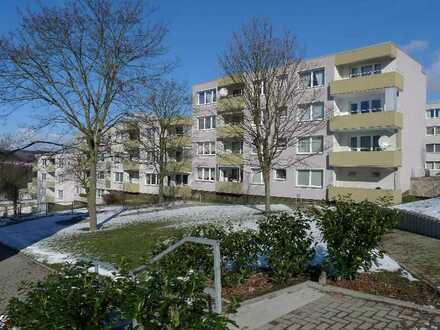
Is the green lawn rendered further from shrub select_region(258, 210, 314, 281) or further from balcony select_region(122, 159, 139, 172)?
balcony select_region(122, 159, 139, 172)

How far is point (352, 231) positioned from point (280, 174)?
26.9m

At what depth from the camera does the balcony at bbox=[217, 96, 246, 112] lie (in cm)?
3194

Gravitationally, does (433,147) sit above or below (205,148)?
above

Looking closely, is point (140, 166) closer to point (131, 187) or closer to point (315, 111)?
point (131, 187)

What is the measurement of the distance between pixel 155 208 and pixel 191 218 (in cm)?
713

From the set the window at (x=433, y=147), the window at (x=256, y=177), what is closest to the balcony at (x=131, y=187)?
the window at (x=256, y=177)

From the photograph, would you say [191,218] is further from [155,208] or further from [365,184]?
[365,184]

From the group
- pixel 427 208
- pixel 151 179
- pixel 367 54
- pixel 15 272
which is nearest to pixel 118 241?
pixel 15 272

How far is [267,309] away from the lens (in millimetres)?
5891

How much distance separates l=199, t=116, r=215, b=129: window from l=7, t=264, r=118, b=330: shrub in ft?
122

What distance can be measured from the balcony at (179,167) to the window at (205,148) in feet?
6.45

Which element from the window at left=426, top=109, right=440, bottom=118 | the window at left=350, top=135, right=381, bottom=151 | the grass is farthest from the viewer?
the window at left=426, top=109, right=440, bottom=118

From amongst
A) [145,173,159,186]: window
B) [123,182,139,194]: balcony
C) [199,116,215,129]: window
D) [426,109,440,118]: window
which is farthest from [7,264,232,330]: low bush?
[426,109,440,118]: window

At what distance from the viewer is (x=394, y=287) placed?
7.14 meters
